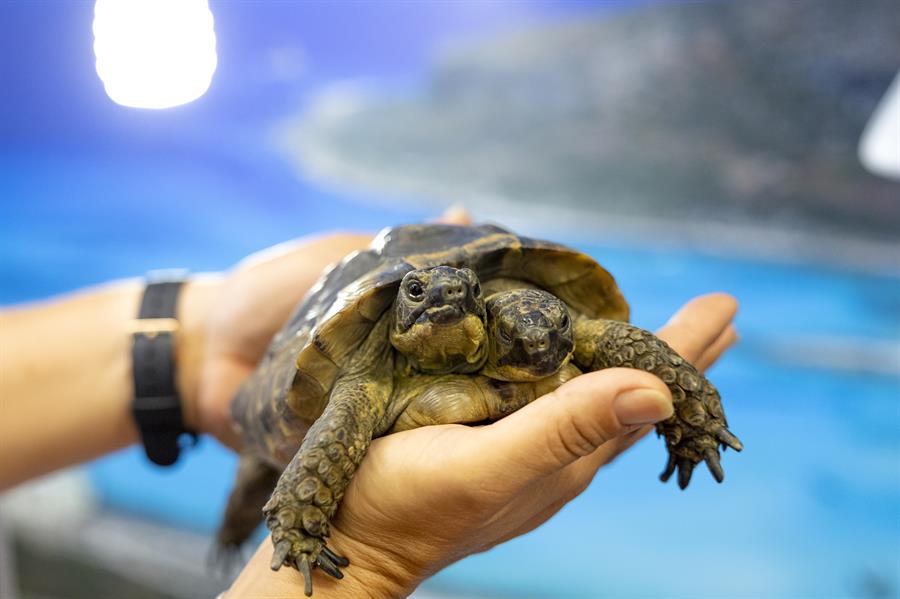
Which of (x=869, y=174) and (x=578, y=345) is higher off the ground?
(x=869, y=174)

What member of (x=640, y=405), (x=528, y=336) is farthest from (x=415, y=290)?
(x=640, y=405)

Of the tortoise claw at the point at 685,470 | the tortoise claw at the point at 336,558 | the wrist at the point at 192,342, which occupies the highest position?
the wrist at the point at 192,342

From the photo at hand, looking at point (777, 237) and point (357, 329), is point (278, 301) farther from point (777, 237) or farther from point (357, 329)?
point (777, 237)

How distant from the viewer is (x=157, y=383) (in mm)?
2652

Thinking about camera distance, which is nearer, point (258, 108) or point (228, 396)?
point (228, 396)

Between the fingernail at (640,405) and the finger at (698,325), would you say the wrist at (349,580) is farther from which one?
the finger at (698,325)

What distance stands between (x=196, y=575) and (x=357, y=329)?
3.01m

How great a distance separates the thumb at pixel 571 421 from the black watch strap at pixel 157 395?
1620 millimetres

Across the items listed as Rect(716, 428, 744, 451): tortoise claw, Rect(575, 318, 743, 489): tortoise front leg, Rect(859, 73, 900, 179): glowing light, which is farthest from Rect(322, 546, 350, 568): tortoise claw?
Rect(859, 73, 900, 179): glowing light

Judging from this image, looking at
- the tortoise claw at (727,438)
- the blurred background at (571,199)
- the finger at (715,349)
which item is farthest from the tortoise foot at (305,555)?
the blurred background at (571,199)

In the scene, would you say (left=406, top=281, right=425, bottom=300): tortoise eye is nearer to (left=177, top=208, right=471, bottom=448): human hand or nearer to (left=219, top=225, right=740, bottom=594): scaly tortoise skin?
(left=219, top=225, right=740, bottom=594): scaly tortoise skin

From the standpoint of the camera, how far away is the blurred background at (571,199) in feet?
11.7

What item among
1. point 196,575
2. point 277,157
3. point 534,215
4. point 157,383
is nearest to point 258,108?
point 277,157

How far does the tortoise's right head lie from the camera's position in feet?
4.89
